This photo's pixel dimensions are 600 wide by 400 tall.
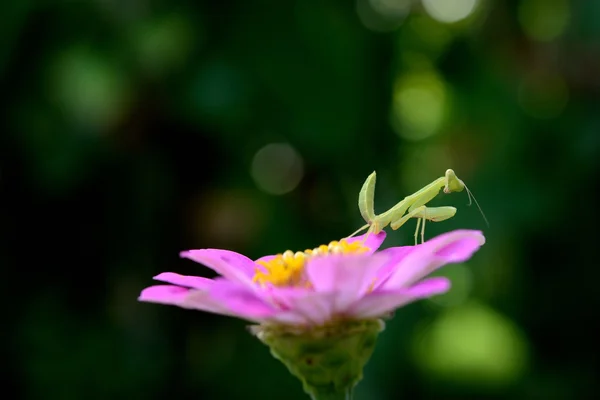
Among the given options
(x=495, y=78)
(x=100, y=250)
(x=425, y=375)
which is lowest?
(x=425, y=375)

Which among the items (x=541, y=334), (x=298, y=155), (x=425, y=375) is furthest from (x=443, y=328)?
(x=298, y=155)

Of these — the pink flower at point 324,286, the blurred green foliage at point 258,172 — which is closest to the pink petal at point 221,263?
the pink flower at point 324,286

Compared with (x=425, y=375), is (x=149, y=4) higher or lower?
higher

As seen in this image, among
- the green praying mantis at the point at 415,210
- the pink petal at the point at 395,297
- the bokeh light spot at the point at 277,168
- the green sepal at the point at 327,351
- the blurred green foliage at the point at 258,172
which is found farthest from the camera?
the bokeh light spot at the point at 277,168

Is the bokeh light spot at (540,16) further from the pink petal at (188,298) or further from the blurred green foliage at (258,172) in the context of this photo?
the pink petal at (188,298)

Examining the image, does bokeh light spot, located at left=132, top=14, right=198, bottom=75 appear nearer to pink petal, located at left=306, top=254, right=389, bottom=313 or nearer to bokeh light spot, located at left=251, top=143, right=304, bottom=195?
bokeh light spot, located at left=251, top=143, right=304, bottom=195

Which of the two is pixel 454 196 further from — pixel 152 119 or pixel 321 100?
pixel 152 119

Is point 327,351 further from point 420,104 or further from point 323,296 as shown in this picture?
point 420,104
